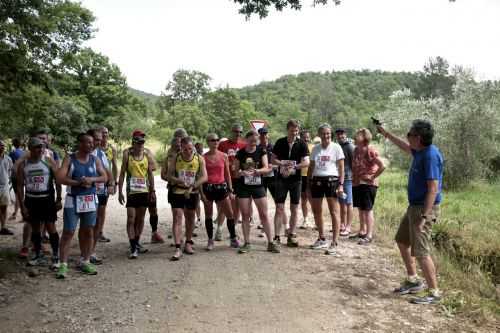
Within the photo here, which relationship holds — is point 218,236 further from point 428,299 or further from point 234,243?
point 428,299

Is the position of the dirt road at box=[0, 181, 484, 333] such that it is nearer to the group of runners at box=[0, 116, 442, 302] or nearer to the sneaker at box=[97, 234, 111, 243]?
the group of runners at box=[0, 116, 442, 302]

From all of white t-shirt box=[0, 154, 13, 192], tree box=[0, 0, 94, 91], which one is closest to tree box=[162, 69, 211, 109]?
tree box=[0, 0, 94, 91]

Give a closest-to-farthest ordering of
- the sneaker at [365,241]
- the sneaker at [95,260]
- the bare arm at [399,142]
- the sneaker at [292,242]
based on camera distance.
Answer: the bare arm at [399,142] < the sneaker at [95,260] < the sneaker at [292,242] < the sneaker at [365,241]

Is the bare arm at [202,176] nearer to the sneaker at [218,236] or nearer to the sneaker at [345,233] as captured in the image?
the sneaker at [218,236]

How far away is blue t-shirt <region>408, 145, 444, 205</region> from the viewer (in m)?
5.12

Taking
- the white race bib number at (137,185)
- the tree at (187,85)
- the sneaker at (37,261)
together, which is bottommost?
the sneaker at (37,261)

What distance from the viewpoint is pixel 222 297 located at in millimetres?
5195

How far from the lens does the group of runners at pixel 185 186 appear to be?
612 centimetres

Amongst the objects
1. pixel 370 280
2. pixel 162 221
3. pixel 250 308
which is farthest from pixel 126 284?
pixel 162 221

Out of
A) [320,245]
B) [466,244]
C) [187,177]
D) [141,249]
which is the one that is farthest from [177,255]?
[466,244]

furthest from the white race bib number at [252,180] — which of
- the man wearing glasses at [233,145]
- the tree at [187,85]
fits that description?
the tree at [187,85]

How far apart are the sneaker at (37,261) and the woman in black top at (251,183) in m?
3.10

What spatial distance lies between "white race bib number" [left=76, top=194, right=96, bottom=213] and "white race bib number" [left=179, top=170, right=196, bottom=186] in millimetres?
1469

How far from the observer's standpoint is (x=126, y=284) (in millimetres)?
5691
